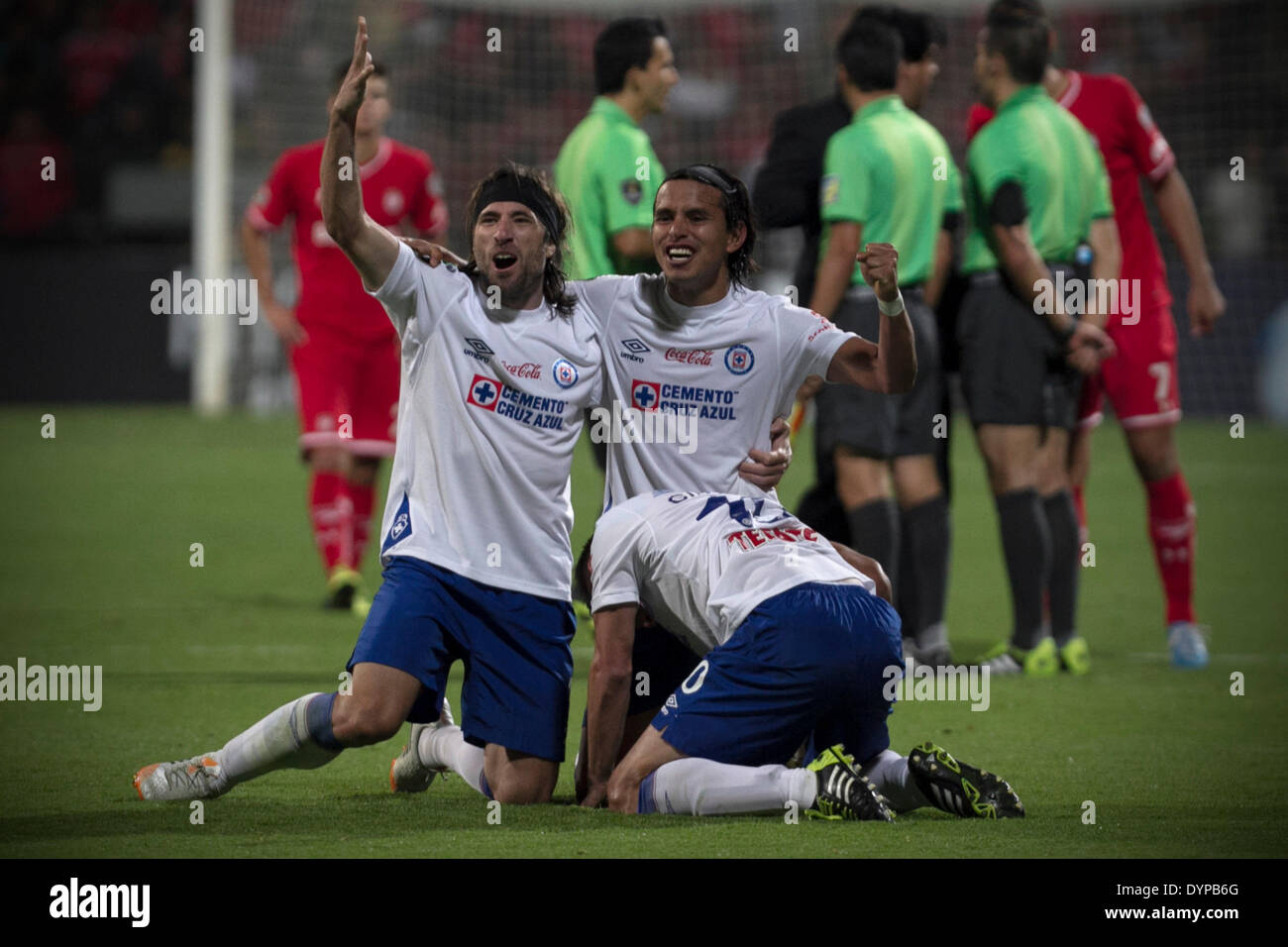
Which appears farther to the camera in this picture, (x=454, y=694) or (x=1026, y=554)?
(x=1026, y=554)

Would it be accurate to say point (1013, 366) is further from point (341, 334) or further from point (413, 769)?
point (341, 334)

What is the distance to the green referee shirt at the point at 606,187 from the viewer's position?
6762 millimetres

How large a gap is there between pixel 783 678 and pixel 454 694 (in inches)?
86.0

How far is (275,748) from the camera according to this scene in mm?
4262

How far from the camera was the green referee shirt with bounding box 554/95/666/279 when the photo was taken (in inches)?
266

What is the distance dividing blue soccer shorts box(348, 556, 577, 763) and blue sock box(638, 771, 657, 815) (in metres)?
0.30

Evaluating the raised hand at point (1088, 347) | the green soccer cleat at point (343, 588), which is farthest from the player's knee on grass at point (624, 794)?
the green soccer cleat at point (343, 588)

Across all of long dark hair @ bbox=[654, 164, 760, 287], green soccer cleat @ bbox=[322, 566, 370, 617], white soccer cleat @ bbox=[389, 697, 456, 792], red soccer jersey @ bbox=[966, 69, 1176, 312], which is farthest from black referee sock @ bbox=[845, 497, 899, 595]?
green soccer cleat @ bbox=[322, 566, 370, 617]

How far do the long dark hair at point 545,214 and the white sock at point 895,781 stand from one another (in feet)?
4.17

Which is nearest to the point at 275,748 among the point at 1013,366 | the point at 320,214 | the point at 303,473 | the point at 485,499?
the point at 485,499

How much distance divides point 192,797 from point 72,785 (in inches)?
14.7

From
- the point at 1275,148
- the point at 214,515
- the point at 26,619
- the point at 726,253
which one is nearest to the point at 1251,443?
the point at 1275,148

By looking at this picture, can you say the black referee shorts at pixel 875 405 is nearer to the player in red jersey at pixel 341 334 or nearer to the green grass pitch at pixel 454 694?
the green grass pitch at pixel 454 694

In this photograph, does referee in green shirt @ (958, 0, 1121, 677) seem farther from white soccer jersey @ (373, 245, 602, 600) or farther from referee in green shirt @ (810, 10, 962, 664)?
white soccer jersey @ (373, 245, 602, 600)
